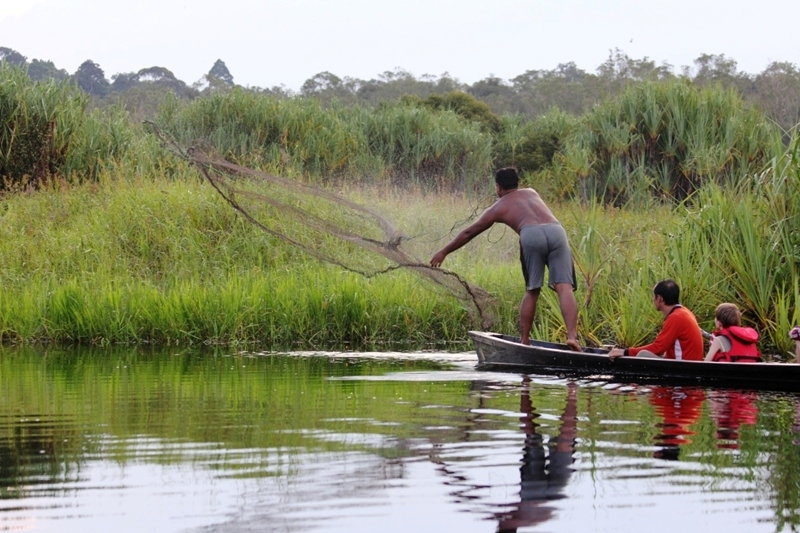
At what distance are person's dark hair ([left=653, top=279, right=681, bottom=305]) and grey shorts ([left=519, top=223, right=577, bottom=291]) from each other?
128 cm

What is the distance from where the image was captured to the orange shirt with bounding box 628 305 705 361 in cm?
972

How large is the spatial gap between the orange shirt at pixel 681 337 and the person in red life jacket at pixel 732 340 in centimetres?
21

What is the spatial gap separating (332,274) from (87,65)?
3070 inches

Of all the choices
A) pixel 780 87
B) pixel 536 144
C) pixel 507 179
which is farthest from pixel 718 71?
pixel 507 179

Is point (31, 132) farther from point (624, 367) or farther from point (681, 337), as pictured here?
point (681, 337)

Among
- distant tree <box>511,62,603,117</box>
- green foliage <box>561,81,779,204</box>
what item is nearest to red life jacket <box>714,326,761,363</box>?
green foliage <box>561,81,779,204</box>

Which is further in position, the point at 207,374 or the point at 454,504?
the point at 207,374

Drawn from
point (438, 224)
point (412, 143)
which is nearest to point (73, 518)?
point (438, 224)

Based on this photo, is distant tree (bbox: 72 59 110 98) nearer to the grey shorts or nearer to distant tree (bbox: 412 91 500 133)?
distant tree (bbox: 412 91 500 133)

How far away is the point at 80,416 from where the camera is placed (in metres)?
7.90

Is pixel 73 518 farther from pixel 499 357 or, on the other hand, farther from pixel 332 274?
pixel 332 274

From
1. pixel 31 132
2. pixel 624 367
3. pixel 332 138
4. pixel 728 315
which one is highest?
pixel 332 138

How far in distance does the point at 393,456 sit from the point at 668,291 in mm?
4438

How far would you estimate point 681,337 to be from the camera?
9.75 m
